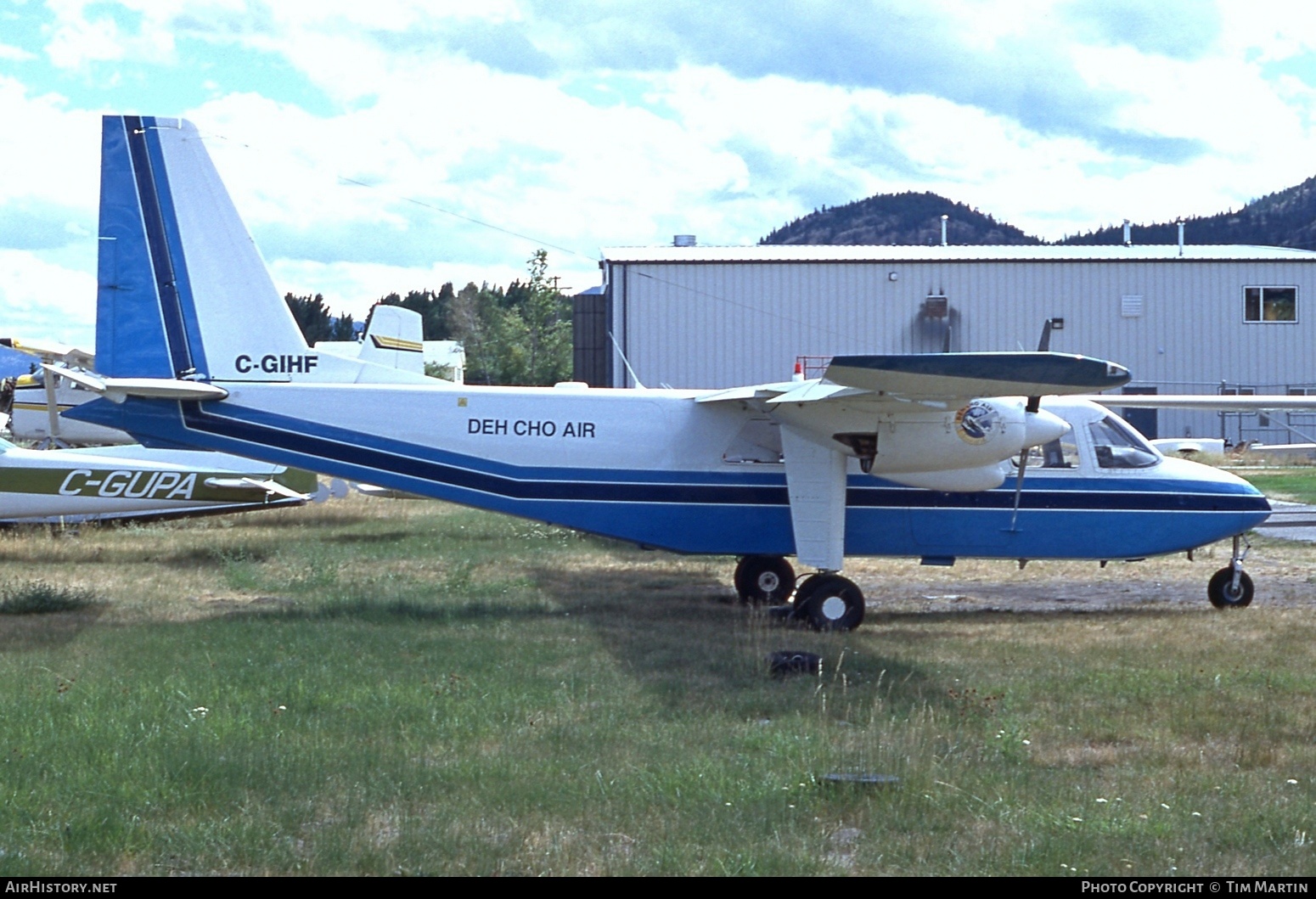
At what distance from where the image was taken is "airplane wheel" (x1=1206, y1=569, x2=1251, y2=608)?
13.6 m

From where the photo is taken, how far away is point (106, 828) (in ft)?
19.1

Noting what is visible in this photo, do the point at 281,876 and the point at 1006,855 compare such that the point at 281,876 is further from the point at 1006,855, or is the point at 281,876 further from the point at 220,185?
the point at 220,185

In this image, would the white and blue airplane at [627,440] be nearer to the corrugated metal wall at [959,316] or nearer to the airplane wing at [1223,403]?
the airplane wing at [1223,403]

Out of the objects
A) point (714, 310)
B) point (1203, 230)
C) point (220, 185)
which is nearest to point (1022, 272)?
point (714, 310)

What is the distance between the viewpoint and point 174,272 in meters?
12.4

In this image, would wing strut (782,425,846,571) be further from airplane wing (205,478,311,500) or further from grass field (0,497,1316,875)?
airplane wing (205,478,311,500)

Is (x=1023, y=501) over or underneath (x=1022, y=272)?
underneath

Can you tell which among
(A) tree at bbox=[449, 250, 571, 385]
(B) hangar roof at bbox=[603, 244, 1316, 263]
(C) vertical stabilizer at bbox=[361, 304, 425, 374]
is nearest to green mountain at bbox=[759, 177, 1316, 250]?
(A) tree at bbox=[449, 250, 571, 385]

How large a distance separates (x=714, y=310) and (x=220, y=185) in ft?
Answer: 80.4

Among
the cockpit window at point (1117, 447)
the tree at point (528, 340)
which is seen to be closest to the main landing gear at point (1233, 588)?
the cockpit window at point (1117, 447)

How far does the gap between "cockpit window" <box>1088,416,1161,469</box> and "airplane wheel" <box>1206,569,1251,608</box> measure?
4.73ft

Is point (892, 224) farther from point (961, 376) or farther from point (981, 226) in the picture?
point (961, 376)

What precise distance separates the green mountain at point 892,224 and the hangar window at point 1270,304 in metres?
131
